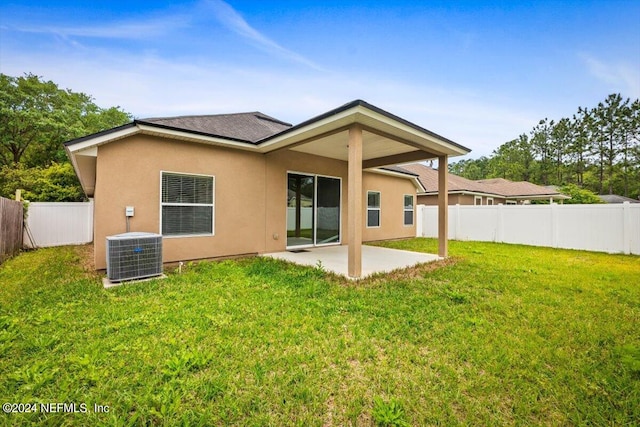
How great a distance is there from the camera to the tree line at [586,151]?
25531 millimetres

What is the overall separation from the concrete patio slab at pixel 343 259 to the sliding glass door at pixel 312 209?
52 centimetres

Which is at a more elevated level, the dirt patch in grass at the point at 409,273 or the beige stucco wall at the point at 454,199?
the beige stucco wall at the point at 454,199

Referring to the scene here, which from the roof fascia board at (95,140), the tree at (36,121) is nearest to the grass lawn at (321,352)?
the roof fascia board at (95,140)

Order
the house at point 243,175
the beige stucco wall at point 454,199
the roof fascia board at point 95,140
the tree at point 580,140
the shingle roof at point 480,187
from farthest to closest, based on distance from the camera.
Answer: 1. the tree at point 580,140
2. the shingle roof at point 480,187
3. the beige stucco wall at point 454,199
4. the house at point 243,175
5. the roof fascia board at point 95,140

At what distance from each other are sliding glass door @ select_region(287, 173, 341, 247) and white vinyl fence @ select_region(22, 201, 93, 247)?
315 inches

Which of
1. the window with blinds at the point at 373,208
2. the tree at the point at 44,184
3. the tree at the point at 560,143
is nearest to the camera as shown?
the window with blinds at the point at 373,208

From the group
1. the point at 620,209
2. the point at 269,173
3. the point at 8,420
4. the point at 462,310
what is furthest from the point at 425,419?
the point at 620,209

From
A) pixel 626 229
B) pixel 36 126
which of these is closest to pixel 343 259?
pixel 626 229

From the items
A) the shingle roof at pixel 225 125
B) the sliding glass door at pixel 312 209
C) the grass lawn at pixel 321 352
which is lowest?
the grass lawn at pixel 321 352

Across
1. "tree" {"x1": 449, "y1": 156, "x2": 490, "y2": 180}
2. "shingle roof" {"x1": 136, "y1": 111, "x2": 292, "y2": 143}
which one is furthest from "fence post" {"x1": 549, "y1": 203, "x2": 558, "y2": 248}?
"tree" {"x1": 449, "y1": 156, "x2": 490, "y2": 180}

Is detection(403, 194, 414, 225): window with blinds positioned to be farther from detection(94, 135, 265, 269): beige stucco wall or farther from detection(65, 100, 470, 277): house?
detection(94, 135, 265, 269): beige stucco wall

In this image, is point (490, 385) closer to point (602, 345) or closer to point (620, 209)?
point (602, 345)

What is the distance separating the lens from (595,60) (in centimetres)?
969

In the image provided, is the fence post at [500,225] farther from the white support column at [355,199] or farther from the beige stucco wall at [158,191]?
the beige stucco wall at [158,191]
